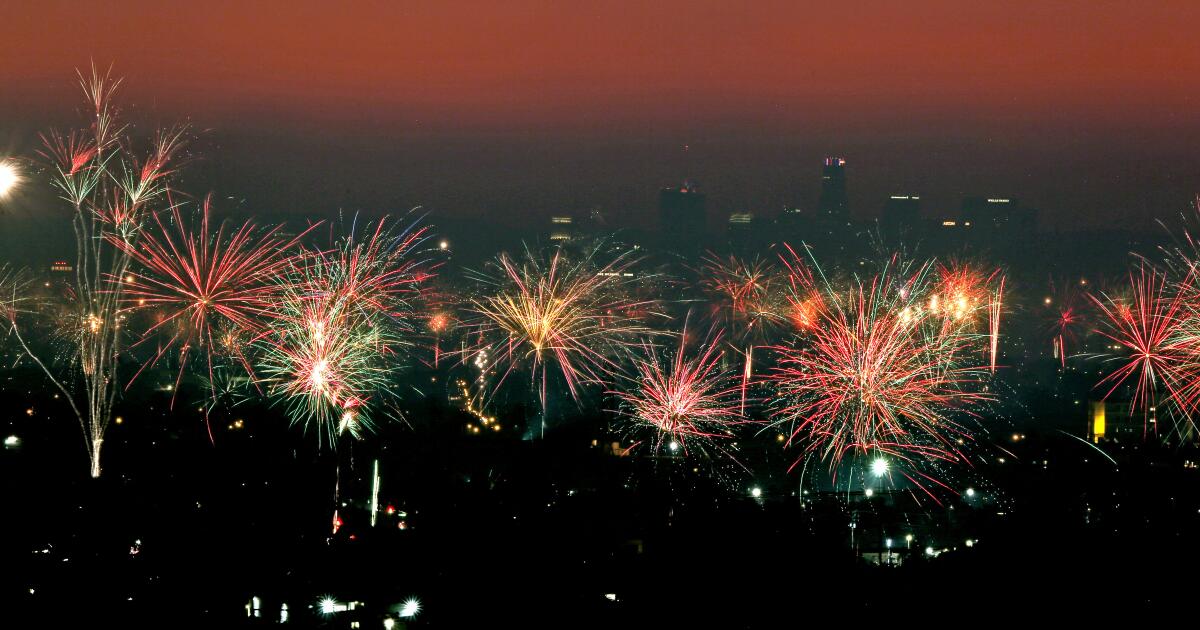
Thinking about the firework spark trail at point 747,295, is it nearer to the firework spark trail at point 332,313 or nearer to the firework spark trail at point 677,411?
the firework spark trail at point 677,411

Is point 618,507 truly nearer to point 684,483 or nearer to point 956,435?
point 684,483

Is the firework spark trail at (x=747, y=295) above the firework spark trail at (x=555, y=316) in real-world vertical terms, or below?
above

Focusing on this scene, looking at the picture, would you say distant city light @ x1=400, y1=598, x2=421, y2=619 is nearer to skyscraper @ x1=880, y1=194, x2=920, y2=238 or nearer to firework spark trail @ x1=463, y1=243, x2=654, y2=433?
firework spark trail @ x1=463, y1=243, x2=654, y2=433

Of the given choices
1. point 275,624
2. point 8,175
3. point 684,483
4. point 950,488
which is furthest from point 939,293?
point 8,175

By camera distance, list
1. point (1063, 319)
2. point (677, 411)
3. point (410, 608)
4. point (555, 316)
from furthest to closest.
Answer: point (1063, 319)
point (555, 316)
point (677, 411)
point (410, 608)

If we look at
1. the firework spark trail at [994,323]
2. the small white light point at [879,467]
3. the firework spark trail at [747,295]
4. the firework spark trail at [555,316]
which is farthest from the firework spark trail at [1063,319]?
the small white light point at [879,467]

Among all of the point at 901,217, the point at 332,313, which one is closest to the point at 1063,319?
the point at 901,217

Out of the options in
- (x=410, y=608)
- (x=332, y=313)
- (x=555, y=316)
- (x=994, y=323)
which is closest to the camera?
(x=410, y=608)

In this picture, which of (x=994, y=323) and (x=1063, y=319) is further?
(x=1063, y=319)

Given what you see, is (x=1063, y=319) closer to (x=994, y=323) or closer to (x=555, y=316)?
(x=994, y=323)
